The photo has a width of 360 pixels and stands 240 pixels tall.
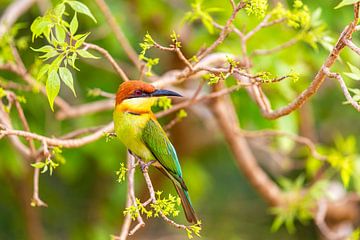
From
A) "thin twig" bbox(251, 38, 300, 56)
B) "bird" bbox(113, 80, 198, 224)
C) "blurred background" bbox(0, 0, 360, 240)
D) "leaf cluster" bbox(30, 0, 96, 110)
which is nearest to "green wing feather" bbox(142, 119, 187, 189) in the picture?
"bird" bbox(113, 80, 198, 224)

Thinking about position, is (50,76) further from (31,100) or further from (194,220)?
(31,100)

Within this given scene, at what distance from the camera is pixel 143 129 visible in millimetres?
1663

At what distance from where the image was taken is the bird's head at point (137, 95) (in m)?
1.64

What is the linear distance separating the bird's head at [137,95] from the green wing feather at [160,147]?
0.06 meters

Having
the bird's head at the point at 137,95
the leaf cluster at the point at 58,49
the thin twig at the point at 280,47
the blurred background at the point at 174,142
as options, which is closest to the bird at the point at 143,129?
the bird's head at the point at 137,95

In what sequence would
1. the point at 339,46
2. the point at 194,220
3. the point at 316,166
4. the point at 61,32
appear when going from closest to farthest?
the point at 339,46
the point at 61,32
the point at 194,220
the point at 316,166

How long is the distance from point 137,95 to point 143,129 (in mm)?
88

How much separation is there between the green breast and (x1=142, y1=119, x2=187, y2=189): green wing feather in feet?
0.05

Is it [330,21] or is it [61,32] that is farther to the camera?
[330,21]

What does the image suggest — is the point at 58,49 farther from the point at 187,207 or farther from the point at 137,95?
the point at 187,207

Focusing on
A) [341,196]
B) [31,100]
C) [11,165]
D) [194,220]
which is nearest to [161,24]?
[31,100]

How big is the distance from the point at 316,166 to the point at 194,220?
48.7 inches

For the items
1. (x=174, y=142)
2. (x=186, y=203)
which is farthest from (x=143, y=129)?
(x=174, y=142)

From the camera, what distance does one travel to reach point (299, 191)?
2916 mm
